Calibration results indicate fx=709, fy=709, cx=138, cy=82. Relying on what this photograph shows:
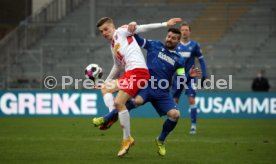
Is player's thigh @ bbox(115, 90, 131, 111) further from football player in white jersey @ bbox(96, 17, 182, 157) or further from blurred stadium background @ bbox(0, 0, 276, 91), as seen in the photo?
blurred stadium background @ bbox(0, 0, 276, 91)

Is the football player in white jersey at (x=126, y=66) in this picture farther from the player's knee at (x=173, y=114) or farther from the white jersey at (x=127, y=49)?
the player's knee at (x=173, y=114)

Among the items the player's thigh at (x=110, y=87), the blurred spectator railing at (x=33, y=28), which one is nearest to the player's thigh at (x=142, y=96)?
the player's thigh at (x=110, y=87)

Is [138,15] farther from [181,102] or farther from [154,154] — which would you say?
[154,154]

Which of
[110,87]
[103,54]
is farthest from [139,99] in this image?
[103,54]

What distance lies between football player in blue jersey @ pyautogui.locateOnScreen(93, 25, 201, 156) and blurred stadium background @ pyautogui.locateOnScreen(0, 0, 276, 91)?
53.3 feet

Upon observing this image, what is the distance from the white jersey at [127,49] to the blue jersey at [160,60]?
34 centimetres

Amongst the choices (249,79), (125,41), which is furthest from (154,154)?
(249,79)

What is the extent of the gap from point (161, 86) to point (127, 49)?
36.5 inches

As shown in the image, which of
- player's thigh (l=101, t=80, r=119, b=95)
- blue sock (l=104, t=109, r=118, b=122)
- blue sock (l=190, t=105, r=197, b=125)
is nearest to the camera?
blue sock (l=104, t=109, r=118, b=122)

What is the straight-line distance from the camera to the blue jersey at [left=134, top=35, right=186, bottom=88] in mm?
12867

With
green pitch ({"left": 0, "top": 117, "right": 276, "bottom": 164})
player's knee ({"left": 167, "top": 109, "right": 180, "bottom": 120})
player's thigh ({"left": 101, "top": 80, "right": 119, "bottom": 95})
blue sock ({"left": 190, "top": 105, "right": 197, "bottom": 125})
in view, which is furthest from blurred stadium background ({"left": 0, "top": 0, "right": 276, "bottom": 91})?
player's knee ({"left": 167, "top": 109, "right": 180, "bottom": 120})

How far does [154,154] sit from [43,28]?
69.2ft

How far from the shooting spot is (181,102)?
27734mm

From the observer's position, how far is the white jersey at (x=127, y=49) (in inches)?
489
